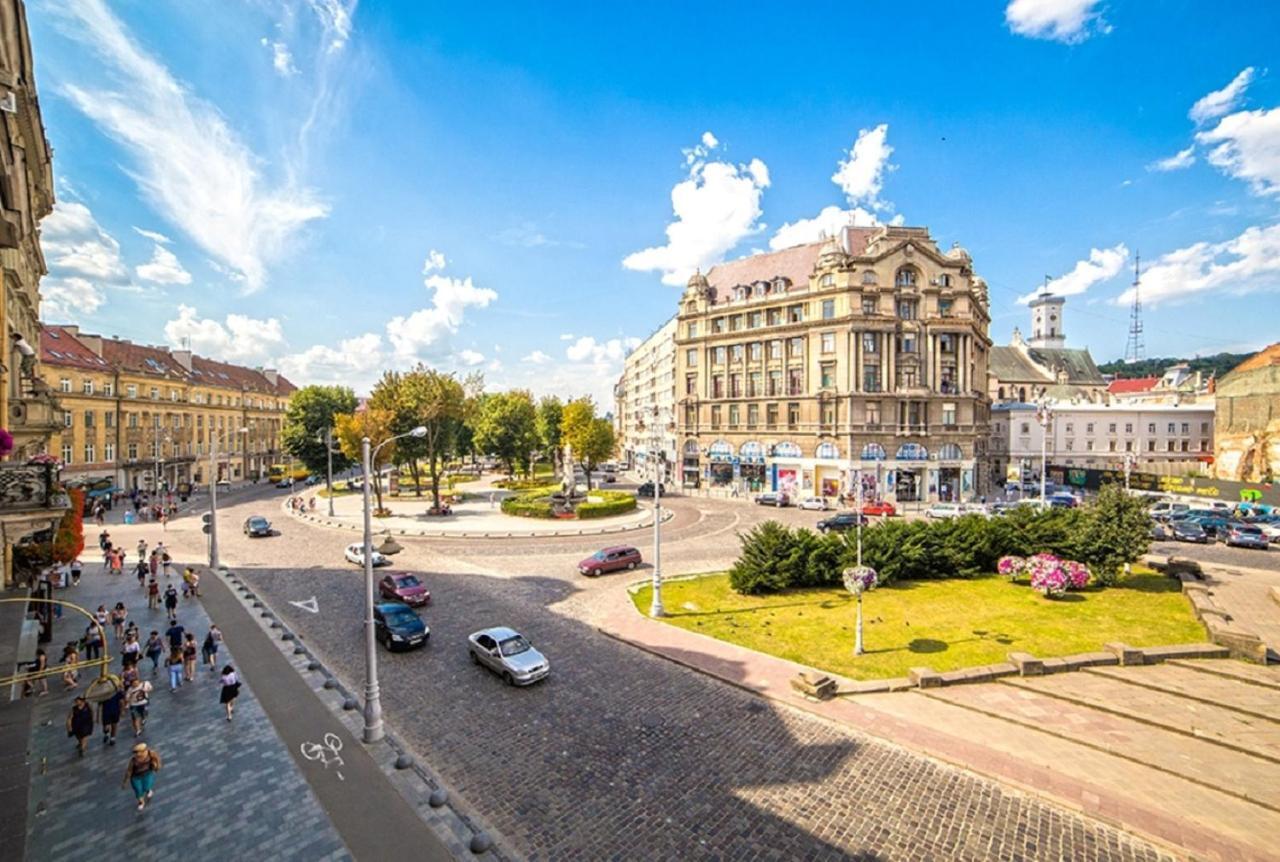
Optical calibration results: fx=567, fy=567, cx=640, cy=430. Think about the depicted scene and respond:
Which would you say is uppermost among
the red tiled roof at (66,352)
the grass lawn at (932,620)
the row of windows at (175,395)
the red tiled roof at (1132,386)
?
the red tiled roof at (1132,386)

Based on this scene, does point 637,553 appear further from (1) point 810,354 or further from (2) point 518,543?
(1) point 810,354

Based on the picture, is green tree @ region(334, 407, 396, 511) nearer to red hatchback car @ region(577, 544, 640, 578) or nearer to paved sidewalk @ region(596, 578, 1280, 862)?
red hatchback car @ region(577, 544, 640, 578)

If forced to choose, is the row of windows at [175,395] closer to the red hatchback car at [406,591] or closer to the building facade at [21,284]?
the building facade at [21,284]

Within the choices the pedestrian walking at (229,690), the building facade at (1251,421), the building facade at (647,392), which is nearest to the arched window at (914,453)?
the building facade at (647,392)

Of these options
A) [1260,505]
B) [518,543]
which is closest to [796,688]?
[518,543]

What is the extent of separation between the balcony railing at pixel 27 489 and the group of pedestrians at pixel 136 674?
3000 millimetres

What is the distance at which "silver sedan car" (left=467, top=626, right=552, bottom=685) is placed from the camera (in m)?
16.2

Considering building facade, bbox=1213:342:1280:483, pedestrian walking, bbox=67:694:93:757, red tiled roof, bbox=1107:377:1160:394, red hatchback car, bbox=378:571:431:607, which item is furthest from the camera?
red tiled roof, bbox=1107:377:1160:394

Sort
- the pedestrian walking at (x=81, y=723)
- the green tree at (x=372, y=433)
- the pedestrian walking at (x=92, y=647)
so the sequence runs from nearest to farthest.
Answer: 1. the pedestrian walking at (x=81, y=723)
2. the pedestrian walking at (x=92, y=647)
3. the green tree at (x=372, y=433)

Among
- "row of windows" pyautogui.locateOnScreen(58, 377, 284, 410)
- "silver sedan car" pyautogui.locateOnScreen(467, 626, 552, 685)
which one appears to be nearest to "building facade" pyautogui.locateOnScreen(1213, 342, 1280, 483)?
"silver sedan car" pyautogui.locateOnScreen(467, 626, 552, 685)

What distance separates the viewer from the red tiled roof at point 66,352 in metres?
51.0

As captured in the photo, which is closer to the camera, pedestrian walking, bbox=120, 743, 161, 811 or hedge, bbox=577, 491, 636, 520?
pedestrian walking, bbox=120, 743, 161, 811

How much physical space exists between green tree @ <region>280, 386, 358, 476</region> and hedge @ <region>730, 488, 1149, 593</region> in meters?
49.5

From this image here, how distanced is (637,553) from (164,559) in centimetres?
2342
